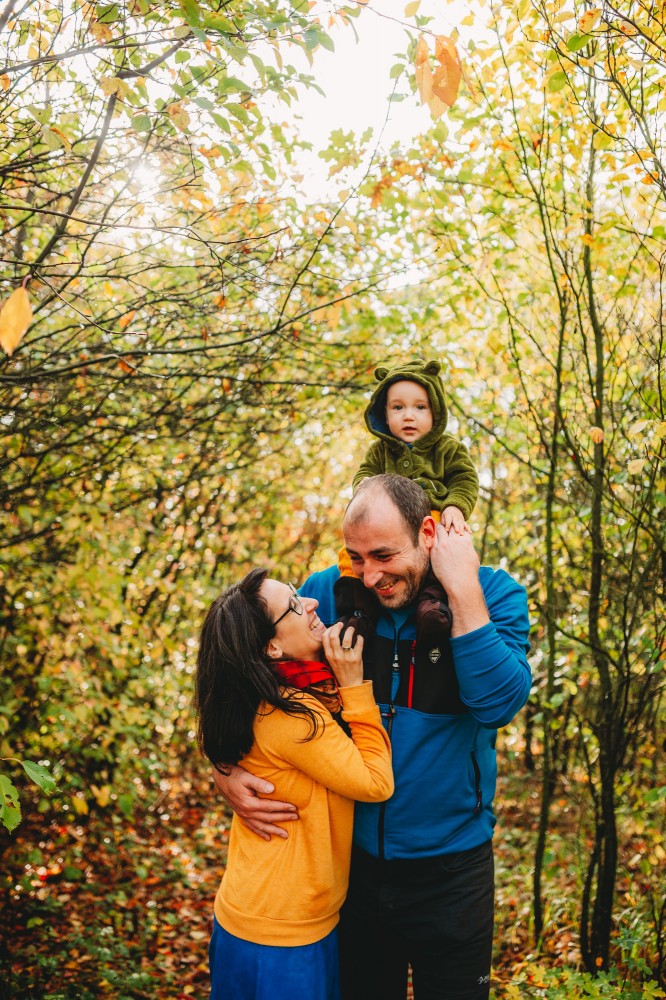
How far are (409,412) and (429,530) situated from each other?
626mm

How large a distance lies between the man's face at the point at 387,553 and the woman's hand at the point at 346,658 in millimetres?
165

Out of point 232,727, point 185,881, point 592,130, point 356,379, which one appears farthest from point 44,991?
point 592,130

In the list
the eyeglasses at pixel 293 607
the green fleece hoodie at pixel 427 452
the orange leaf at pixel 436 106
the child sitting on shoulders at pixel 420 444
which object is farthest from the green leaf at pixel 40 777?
the orange leaf at pixel 436 106

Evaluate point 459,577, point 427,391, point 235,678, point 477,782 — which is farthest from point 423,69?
point 477,782

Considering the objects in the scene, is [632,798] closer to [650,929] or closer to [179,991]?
[650,929]

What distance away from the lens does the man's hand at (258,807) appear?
1842 millimetres

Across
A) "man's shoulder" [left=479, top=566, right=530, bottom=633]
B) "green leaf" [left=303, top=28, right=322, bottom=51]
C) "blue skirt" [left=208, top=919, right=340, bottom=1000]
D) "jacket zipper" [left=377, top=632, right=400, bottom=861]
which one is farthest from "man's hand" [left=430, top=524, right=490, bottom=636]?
"green leaf" [left=303, top=28, right=322, bottom=51]

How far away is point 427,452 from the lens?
246 cm

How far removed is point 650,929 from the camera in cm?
318

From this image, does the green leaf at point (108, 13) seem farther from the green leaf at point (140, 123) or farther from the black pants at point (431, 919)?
the black pants at point (431, 919)

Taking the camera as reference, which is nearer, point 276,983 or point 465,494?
point 276,983

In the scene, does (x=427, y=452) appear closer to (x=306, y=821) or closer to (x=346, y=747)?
(x=346, y=747)

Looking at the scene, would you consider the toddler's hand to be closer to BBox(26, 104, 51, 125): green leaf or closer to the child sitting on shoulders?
the child sitting on shoulders

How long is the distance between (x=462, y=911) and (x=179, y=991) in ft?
8.18
